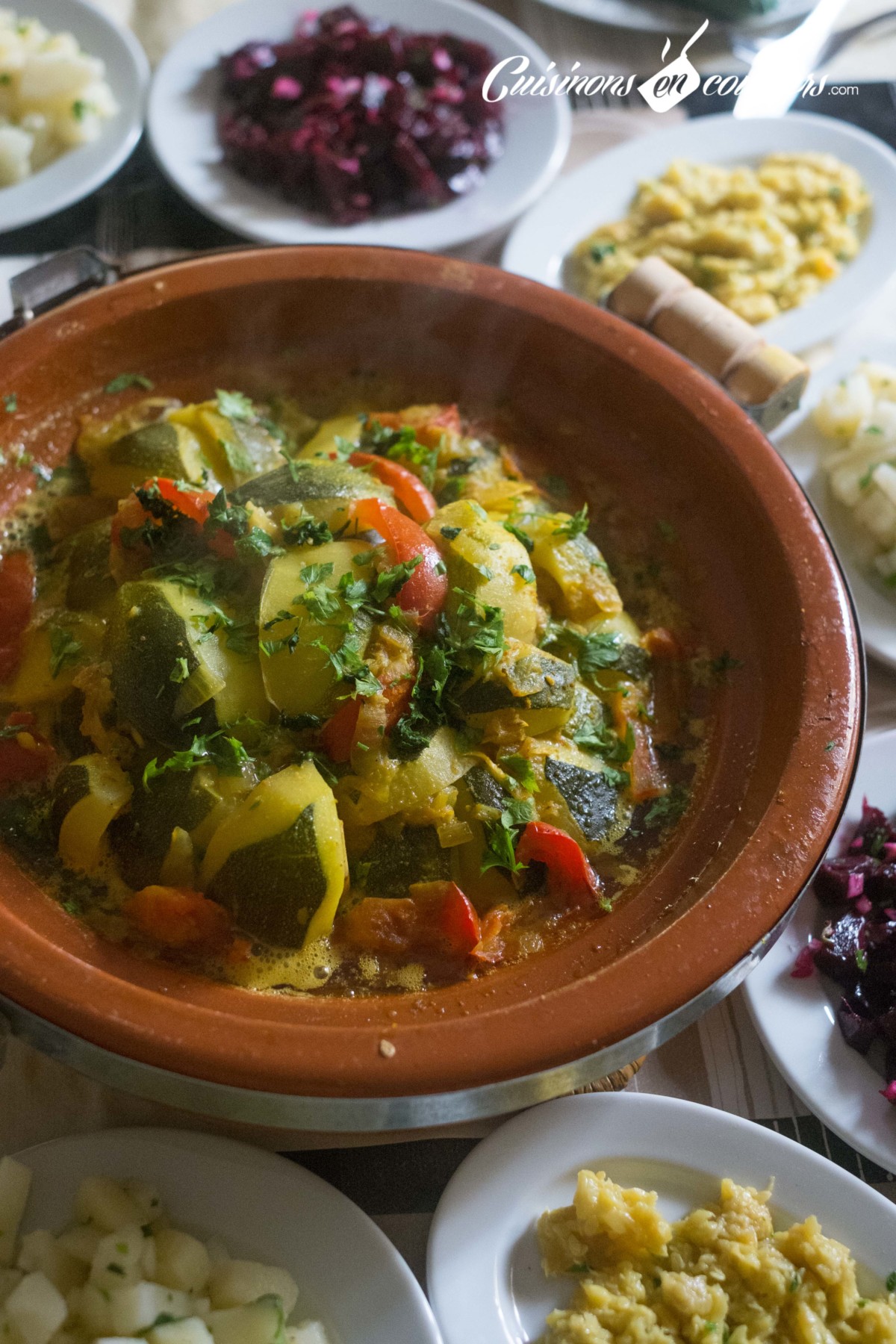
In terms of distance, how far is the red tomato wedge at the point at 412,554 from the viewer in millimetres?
1886

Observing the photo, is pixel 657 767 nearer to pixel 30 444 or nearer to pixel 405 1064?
pixel 405 1064

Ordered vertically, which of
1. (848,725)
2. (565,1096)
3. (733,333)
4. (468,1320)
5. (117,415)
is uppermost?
(733,333)

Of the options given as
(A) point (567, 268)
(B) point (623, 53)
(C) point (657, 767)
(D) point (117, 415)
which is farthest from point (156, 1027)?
(B) point (623, 53)

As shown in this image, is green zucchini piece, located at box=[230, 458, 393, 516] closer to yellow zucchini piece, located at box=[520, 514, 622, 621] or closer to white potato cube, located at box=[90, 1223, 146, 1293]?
yellow zucchini piece, located at box=[520, 514, 622, 621]

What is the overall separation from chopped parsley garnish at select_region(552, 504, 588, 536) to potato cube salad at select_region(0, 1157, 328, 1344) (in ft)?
4.51

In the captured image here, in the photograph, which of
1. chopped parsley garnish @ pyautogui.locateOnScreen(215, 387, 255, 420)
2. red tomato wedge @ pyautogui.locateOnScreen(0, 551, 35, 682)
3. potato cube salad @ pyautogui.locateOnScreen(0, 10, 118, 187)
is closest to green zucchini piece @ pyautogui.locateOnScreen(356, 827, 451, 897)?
red tomato wedge @ pyautogui.locateOnScreen(0, 551, 35, 682)

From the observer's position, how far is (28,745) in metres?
1.92

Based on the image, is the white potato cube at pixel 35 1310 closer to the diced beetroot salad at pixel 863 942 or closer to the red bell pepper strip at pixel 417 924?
the red bell pepper strip at pixel 417 924

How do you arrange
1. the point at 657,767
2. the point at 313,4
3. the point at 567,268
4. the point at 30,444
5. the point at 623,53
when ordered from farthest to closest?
the point at 623,53 < the point at 313,4 < the point at 567,268 < the point at 30,444 < the point at 657,767

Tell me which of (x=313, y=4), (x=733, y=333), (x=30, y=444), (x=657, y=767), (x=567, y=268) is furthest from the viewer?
(x=313, y=4)

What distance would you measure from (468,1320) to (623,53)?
3974mm

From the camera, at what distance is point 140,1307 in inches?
58.2

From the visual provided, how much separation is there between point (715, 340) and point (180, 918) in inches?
68.7

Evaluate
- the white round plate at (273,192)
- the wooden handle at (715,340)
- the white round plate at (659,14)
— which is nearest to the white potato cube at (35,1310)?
the wooden handle at (715,340)
